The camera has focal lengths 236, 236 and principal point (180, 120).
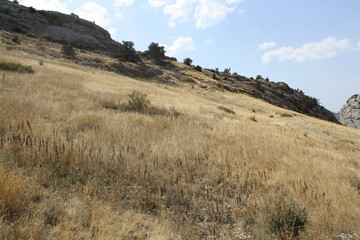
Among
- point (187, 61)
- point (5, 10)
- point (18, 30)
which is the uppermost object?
point (187, 61)

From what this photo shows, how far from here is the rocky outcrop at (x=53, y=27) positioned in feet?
142

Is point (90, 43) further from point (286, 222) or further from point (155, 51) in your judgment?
point (286, 222)

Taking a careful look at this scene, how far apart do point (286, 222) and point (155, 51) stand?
54958mm

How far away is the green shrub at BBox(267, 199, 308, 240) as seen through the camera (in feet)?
10.6

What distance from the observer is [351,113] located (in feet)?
229

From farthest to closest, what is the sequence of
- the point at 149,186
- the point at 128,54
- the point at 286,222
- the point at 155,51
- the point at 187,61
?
the point at 187,61, the point at 155,51, the point at 128,54, the point at 149,186, the point at 286,222

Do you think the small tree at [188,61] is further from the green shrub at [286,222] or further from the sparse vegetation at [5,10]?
the green shrub at [286,222]

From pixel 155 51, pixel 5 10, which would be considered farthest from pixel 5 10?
pixel 155 51

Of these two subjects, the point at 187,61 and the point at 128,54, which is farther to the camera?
the point at 187,61

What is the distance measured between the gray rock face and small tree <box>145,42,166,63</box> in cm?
5651

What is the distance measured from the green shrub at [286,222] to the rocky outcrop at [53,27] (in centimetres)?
4784

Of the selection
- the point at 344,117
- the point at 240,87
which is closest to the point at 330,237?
the point at 240,87

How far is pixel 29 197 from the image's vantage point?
3.05 m

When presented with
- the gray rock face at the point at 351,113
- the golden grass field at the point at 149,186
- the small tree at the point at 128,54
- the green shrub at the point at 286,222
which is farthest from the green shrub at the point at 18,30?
the gray rock face at the point at 351,113
